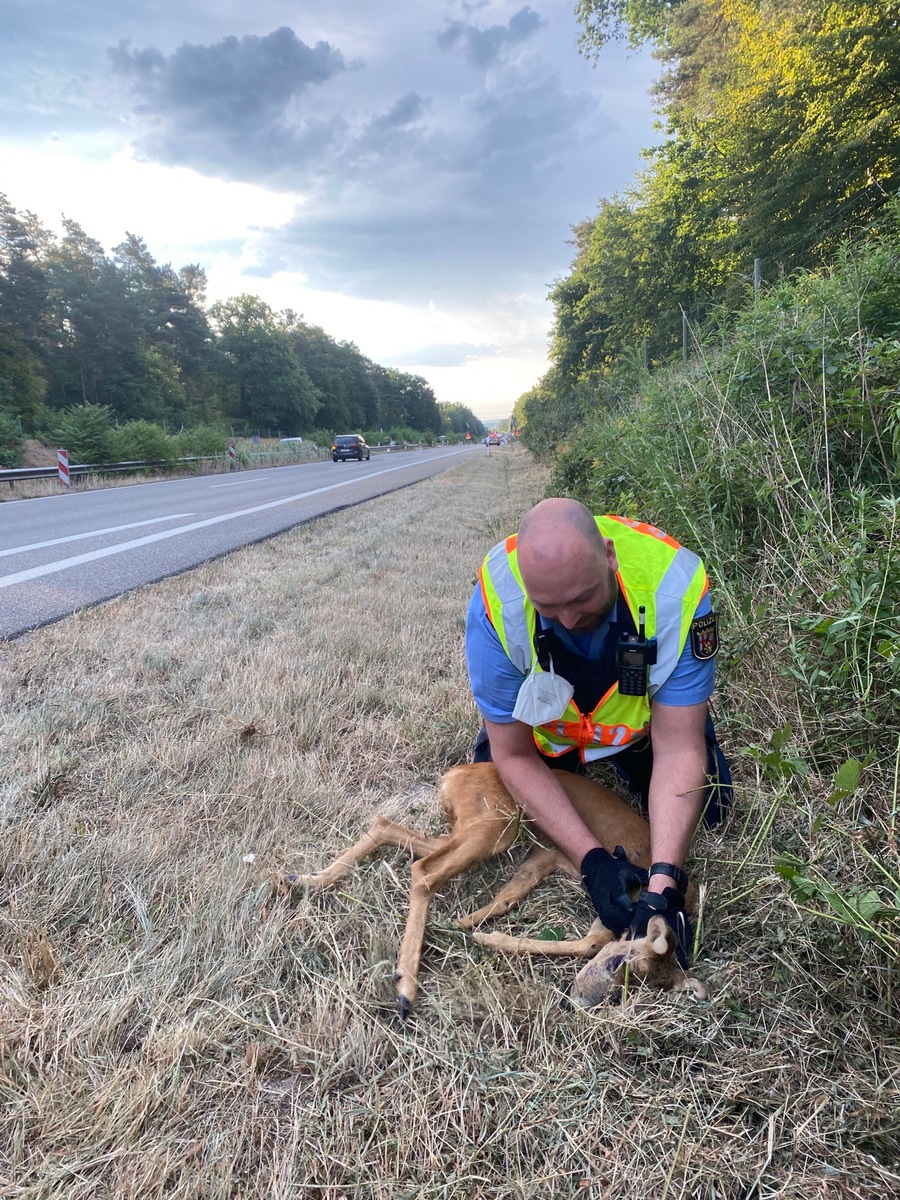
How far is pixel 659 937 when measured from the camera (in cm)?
167

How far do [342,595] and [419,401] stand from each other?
421 feet

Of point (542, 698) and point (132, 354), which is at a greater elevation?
point (132, 354)

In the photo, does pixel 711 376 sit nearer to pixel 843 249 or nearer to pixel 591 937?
pixel 843 249

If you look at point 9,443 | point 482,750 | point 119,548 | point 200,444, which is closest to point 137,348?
point 200,444

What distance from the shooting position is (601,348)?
2733 centimetres

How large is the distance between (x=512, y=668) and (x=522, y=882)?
741 millimetres

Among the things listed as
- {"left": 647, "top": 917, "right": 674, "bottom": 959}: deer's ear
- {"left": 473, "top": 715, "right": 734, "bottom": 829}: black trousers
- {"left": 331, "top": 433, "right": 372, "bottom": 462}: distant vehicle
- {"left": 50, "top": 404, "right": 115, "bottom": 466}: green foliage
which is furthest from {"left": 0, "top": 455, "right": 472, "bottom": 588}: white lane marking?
{"left": 331, "top": 433, "right": 372, "bottom": 462}: distant vehicle

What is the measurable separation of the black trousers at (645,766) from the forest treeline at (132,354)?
72.7 ft

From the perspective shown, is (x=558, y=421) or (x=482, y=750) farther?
(x=558, y=421)

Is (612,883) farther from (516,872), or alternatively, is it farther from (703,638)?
(703,638)

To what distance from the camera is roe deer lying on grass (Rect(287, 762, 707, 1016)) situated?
1.68m

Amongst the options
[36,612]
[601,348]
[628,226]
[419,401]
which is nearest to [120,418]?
[601,348]

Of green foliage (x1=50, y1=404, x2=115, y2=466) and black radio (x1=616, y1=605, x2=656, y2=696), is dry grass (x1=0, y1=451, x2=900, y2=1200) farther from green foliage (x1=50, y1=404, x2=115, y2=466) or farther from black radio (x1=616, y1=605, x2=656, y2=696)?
green foliage (x1=50, y1=404, x2=115, y2=466)

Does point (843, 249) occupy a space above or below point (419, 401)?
below
